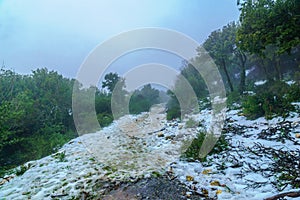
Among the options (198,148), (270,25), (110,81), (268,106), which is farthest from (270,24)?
(110,81)

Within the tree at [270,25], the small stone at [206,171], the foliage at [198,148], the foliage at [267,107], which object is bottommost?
the small stone at [206,171]

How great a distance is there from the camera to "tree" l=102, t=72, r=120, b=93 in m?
22.7

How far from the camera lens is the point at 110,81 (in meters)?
23.4

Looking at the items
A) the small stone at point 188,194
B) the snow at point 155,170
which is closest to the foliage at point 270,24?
the snow at point 155,170

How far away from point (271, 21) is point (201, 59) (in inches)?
491

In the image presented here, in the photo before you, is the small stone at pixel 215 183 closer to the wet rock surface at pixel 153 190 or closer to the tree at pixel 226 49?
the wet rock surface at pixel 153 190

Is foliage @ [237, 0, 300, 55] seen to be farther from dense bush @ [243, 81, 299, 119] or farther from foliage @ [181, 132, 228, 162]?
foliage @ [181, 132, 228, 162]

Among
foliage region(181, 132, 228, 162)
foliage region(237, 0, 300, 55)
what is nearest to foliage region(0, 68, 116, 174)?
foliage region(181, 132, 228, 162)

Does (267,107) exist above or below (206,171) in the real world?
above

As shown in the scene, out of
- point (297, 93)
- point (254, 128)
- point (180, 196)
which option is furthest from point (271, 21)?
point (180, 196)

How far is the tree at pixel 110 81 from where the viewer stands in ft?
74.5

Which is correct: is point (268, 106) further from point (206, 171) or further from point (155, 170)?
point (155, 170)

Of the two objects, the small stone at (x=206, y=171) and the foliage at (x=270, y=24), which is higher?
the foliage at (x=270, y=24)

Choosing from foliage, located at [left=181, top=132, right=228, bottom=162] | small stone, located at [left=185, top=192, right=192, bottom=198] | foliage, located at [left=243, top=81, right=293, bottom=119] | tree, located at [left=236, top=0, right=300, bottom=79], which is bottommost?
small stone, located at [left=185, top=192, right=192, bottom=198]
